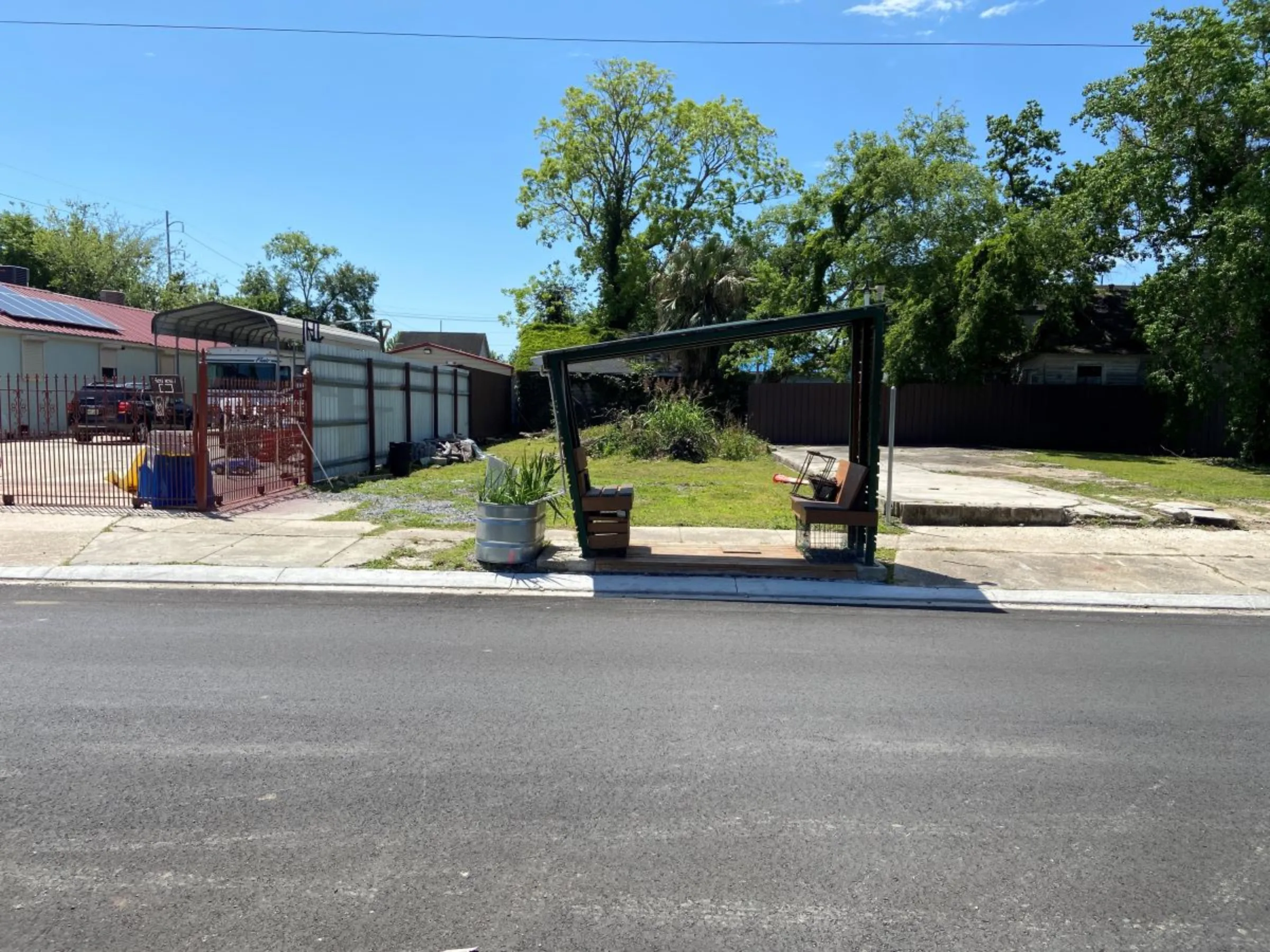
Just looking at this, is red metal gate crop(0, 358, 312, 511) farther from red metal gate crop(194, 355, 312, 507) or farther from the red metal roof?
the red metal roof

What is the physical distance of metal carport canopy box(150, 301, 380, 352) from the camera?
1938cm

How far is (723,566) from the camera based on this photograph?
9695mm

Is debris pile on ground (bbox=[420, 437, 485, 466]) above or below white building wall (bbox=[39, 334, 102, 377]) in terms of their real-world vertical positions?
below

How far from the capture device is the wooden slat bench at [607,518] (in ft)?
32.3

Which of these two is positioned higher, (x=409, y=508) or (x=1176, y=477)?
(x=1176, y=477)

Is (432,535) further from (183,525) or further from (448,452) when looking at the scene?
(448,452)

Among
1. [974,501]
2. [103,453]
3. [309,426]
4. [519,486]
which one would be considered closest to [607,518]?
[519,486]

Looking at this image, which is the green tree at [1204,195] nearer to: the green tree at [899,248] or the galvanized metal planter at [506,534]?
the green tree at [899,248]

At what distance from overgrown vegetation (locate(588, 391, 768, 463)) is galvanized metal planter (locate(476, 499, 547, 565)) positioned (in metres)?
12.5

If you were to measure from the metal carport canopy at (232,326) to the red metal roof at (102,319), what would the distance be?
397cm

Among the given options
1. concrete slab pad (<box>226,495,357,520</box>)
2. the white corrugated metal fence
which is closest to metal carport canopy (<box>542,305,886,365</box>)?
concrete slab pad (<box>226,495,357,520</box>)

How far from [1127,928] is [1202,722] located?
2662 millimetres

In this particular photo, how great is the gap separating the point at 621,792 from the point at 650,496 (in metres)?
11.4

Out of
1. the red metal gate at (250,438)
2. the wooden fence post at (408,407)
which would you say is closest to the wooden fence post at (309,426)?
the red metal gate at (250,438)
